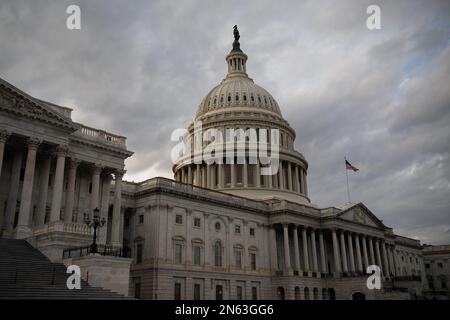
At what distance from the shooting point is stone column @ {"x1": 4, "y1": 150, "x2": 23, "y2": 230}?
4147 cm

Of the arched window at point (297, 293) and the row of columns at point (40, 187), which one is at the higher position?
the row of columns at point (40, 187)

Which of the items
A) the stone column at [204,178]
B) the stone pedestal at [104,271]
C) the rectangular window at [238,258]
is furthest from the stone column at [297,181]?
the stone pedestal at [104,271]

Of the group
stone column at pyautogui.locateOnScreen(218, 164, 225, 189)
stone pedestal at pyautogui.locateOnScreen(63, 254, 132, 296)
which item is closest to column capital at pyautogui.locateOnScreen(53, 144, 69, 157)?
stone pedestal at pyautogui.locateOnScreen(63, 254, 132, 296)

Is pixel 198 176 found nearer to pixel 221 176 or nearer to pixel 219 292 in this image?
pixel 221 176

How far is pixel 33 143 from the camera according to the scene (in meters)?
41.9

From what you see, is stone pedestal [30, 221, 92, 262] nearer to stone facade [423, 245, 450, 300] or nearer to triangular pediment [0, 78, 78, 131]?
triangular pediment [0, 78, 78, 131]

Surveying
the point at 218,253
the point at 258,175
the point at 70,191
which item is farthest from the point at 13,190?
the point at 258,175

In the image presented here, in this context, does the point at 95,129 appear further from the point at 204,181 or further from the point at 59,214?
the point at 204,181

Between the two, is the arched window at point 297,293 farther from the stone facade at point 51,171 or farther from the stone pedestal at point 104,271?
the stone pedestal at point 104,271

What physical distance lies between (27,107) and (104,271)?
57.5 feet

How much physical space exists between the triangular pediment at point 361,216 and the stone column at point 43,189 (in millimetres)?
49423

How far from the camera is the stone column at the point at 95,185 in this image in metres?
47.2

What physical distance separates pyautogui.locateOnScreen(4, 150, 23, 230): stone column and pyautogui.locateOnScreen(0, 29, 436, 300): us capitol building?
4.3 inches
